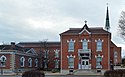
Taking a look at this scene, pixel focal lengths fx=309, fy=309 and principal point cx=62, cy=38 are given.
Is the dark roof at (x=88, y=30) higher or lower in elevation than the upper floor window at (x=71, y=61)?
higher

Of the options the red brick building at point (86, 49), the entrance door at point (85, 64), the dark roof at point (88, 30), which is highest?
the dark roof at point (88, 30)

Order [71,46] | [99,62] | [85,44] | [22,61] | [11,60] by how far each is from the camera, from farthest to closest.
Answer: [22,61] → [71,46] → [85,44] → [99,62] → [11,60]

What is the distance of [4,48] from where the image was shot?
69.4m

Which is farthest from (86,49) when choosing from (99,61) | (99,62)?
(99,62)

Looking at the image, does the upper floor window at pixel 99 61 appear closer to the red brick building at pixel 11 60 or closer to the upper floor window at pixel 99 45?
the upper floor window at pixel 99 45

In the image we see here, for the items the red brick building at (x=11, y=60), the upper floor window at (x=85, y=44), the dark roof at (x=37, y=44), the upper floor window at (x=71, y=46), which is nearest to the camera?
the red brick building at (x=11, y=60)

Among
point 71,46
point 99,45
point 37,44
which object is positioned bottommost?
point 71,46

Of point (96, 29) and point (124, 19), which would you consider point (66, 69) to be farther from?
point (124, 19)

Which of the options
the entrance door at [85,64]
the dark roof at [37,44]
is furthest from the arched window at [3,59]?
the dark roof at [37,44]

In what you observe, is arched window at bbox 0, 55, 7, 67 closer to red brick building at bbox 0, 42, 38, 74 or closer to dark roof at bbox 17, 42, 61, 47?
red brick building at bbox 0, 42, 38, 74

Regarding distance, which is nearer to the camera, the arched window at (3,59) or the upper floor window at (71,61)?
the upper floor window at (71,61)

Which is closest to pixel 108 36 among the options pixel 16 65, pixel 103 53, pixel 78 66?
pixel 103 53

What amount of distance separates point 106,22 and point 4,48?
35.8 m

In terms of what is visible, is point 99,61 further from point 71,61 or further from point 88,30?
point 88,30
